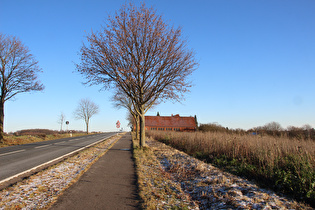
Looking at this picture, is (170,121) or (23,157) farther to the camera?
(170,121)

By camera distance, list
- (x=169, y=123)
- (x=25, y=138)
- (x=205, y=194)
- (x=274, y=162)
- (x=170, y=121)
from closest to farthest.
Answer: (x=205, y=194) → (x=274, y=162) → (x=25, y=138) → (x=169, y=123) → (x=170, y=121)

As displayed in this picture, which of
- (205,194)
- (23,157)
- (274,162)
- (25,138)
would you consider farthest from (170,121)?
(205,194)

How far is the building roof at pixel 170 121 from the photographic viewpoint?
72.0 metres

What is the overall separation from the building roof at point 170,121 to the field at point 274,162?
198ft

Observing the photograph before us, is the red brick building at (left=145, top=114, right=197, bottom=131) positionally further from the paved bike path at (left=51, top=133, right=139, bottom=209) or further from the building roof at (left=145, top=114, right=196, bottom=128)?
the paved bike path at (left=51, top=133, right=139, bottom=209)

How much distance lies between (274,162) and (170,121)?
67162 mm

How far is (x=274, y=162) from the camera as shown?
6.72m

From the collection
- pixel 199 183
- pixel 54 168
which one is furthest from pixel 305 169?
pixel 54 168

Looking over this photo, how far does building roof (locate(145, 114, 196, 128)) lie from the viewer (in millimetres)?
72012

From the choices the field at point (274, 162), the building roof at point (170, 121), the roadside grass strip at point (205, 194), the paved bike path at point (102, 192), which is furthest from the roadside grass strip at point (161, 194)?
the building roof at point (170, 121)

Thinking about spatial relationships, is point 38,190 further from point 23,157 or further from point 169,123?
point 169,123

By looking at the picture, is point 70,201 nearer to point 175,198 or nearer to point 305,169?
point 175,198

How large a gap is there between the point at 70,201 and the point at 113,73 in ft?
30.9

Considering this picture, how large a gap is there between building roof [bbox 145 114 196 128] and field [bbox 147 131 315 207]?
60442 millimetres
